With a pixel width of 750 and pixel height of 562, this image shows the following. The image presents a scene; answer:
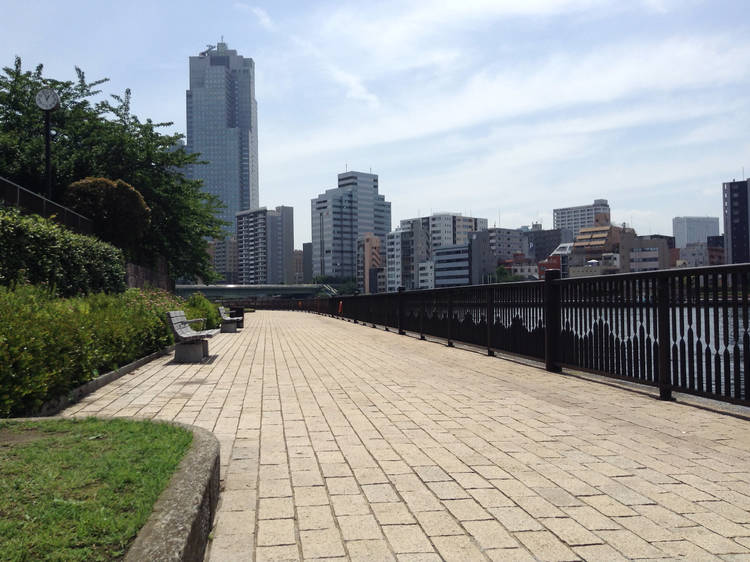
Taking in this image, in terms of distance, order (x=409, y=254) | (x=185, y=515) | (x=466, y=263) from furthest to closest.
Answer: (x=409, y=254), (x=466, y=263), (x=185, y=515)

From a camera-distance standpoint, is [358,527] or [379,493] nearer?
[358,527]

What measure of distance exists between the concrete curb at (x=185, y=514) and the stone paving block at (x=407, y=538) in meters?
0.93

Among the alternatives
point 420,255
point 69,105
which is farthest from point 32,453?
point 420,255

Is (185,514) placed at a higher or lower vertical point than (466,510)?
higher

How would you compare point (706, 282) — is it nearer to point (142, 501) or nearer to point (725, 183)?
point (142, 501)

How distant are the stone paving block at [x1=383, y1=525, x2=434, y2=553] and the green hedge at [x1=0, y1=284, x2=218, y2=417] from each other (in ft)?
13.1

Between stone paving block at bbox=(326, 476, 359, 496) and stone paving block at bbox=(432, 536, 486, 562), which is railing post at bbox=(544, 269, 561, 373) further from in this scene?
stone paving block at bbox=(432, 536, 486, 562)

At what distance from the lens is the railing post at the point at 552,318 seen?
31.7 ft

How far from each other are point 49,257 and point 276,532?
11086mm

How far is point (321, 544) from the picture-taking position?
3.09 metres

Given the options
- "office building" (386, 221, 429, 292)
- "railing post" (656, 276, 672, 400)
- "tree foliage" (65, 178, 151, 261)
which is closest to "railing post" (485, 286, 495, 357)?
"railing post" (656, 276, 672, 400)

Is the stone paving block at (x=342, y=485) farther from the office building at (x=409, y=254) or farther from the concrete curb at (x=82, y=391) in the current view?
the office building at (x=409, y=254)

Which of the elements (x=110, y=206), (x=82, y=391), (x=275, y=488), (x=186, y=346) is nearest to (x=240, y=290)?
(x=110, y=206)

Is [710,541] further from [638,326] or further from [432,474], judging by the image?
[638,326]
